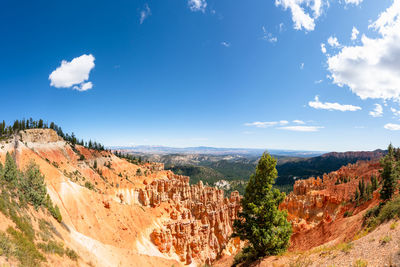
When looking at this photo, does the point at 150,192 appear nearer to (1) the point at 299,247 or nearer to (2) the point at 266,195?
(1) the point at 299,247

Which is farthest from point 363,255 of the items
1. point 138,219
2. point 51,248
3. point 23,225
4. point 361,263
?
point 138,219

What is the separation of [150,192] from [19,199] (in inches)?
1280

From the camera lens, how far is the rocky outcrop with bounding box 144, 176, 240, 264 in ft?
119

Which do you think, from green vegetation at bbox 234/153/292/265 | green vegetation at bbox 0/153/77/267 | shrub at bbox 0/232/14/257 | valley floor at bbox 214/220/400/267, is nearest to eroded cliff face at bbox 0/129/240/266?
green vegetation at bbox 0/153/77/267

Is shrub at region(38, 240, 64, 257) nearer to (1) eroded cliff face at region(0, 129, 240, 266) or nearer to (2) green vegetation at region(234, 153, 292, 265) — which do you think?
(1) eroded cliff face at region(0, 129, 240, 266)

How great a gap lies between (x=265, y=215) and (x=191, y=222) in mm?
31159

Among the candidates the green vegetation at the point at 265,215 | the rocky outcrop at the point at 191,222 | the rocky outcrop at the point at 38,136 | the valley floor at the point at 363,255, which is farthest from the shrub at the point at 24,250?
the rocky outcrop at the point at 38,136

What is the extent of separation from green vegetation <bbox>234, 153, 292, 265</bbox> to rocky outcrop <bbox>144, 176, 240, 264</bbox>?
90.1 feet

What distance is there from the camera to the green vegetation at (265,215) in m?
12.5

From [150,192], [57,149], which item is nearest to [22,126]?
[57,149]

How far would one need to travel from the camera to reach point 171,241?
3662 centimetres

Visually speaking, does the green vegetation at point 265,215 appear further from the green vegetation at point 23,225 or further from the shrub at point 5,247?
the shrub at point 5,247

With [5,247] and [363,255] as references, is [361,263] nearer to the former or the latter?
[363,255]

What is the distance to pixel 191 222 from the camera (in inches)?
1572
